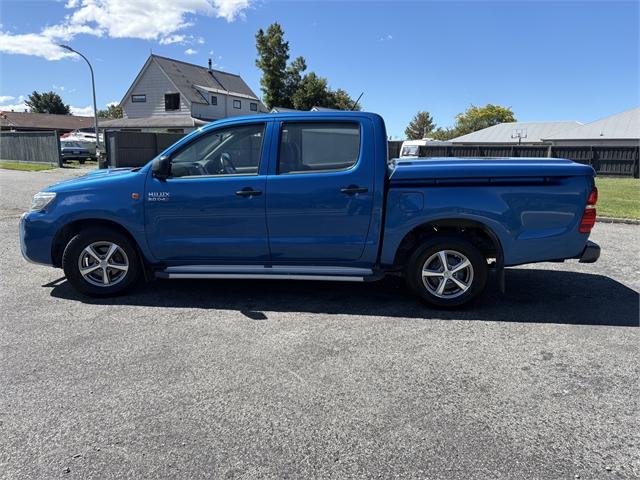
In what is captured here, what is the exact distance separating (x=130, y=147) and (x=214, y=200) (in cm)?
1670


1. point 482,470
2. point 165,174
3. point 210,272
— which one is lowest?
point 482,470

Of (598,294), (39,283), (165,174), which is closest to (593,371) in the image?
(598,294)

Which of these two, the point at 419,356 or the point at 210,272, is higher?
the point at 210,272

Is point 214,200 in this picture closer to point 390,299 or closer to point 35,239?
point 35,239

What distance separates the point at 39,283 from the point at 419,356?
4.60 meters

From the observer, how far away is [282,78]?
181 feet

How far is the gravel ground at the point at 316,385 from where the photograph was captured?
8.52ft

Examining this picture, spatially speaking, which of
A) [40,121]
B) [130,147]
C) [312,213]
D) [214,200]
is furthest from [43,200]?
[40,121]

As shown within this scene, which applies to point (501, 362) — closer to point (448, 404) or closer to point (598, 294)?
point (448, 404)

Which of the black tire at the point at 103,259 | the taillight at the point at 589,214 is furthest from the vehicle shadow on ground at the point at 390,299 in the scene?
the taillight at the point at 589,214

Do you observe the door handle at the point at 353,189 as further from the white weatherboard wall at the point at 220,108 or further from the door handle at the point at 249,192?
the white weatherboard wall at the point at 220,108

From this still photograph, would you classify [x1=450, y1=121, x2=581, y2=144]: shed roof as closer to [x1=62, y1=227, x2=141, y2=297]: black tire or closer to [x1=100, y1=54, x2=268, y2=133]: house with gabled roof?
[x1=100, y1=54, x2=268, y2=133]: house with gabled roof

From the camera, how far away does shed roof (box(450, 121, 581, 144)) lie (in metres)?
52.0

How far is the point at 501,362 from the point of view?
12.2 ft
